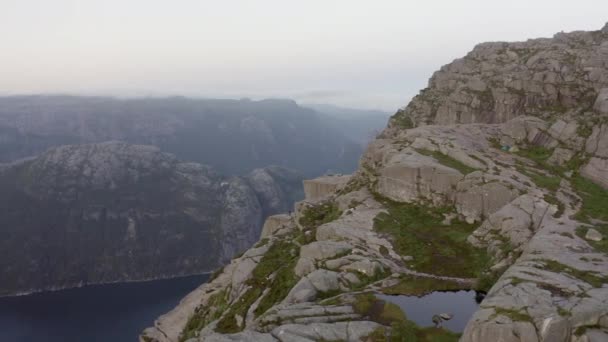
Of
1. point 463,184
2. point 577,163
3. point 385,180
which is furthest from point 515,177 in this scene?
point 385,180

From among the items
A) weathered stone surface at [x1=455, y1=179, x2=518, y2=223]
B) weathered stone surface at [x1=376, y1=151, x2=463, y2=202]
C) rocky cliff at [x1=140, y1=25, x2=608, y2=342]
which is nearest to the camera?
rocky cliff at [x1=140, y1=25, x2=608, y2=342]

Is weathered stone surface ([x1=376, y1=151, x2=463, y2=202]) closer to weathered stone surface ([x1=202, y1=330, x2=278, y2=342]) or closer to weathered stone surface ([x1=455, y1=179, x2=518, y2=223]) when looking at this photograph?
weathered stone surface ([x1=455, y1=179, x2=518, y2=223])

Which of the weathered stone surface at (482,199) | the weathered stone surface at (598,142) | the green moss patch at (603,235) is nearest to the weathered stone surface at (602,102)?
the weathered stone surface at (598,142)

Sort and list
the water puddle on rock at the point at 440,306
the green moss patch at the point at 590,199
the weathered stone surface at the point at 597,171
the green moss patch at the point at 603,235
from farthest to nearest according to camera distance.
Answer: the weathered stone surface at the point at 597,171 → the green moss patch at the point at 590,199 → the green moss patch at the point at 603,235 → the water puddle on rock at the point at 440,306

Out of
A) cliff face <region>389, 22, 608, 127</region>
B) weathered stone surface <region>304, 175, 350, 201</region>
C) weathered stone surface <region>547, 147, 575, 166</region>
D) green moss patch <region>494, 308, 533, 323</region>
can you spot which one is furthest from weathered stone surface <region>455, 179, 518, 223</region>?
weathered stone surface <region>304, 175, 350, 201</region>

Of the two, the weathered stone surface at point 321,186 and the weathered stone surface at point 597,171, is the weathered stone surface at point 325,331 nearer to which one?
the weathered stone surface at point 597,171

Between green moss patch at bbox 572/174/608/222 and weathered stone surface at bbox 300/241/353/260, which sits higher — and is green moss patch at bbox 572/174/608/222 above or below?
above
